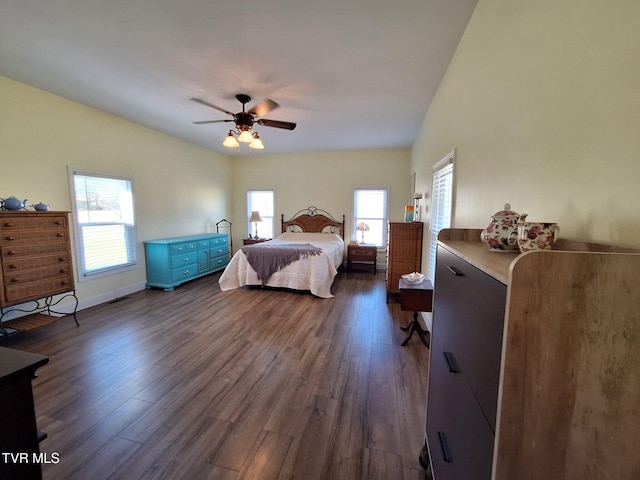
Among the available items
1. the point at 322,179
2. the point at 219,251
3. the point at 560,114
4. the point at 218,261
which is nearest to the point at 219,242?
the point at 219,251

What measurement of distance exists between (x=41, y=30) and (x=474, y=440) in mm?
3717

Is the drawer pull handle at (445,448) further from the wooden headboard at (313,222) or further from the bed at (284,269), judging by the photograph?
the wooden headboard at (313,222)

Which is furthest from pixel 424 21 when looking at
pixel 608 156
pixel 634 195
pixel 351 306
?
pixel 351 306

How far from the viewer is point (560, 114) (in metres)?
0.96

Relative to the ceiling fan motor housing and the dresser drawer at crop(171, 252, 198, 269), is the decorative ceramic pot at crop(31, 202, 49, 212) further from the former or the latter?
the ceiling fan motor housing

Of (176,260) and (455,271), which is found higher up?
(455,271)

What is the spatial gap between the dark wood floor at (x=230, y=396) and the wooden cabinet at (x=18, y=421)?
921mm

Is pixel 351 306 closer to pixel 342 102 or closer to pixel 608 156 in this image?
pixel 342 102

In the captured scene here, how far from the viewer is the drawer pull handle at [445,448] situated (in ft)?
3.43

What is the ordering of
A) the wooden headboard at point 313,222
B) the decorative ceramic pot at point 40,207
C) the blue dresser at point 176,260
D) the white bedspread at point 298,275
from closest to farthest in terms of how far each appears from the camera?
the decorative ceramic pot at point 40,207
the white bedspread at point 298,275
the blue dresser at point 176,260
the wooden headboard at point 313,222

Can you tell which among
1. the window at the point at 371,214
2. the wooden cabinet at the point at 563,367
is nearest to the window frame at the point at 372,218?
the window at the point at 371,214

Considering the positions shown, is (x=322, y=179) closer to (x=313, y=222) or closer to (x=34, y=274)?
(x=313, y=222)

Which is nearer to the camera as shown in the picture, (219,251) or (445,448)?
(445,448)

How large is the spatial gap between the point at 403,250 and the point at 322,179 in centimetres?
310
